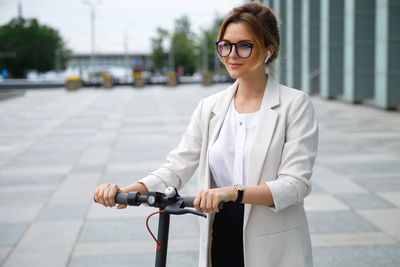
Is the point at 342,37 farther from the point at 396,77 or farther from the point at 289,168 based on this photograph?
the point at 289,168

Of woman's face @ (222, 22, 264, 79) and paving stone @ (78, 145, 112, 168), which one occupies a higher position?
woman's face @ (222, 22, 264, 79)

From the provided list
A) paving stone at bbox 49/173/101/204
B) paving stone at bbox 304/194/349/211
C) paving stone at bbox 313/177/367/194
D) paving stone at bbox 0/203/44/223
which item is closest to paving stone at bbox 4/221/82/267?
paving stone at bbox 0/203/44/223

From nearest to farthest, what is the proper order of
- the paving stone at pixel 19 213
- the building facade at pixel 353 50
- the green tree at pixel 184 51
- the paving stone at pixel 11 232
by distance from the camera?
the paving stone at pixel 11 232, the paving stone at pixel 19 213, the building facade at pixel 353 50, the green tree at pixel 184 51

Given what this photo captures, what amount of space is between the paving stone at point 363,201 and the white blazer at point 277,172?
163 inches

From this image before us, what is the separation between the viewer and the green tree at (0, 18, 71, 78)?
80.0 meters

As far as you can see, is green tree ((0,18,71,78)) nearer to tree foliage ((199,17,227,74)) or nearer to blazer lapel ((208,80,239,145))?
tree foliage ((199,17,227,74))

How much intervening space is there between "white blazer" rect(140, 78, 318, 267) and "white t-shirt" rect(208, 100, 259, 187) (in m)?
0.03

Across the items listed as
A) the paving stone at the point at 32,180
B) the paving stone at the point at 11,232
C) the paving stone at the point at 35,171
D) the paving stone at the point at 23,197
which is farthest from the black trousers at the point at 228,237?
the paving stone at the point at 35,171

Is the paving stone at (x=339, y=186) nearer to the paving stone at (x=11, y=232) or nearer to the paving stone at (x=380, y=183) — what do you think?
the paving stone at (x=380, y=183)

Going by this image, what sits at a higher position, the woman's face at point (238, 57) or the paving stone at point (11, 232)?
the woman's face at point (238, 57)

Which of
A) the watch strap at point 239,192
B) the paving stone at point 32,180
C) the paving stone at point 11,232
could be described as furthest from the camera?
the paving stone at point 32,180

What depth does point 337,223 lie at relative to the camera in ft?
18.3

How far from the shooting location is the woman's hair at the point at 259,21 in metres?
2.19

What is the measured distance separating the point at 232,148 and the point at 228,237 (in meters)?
0.40
